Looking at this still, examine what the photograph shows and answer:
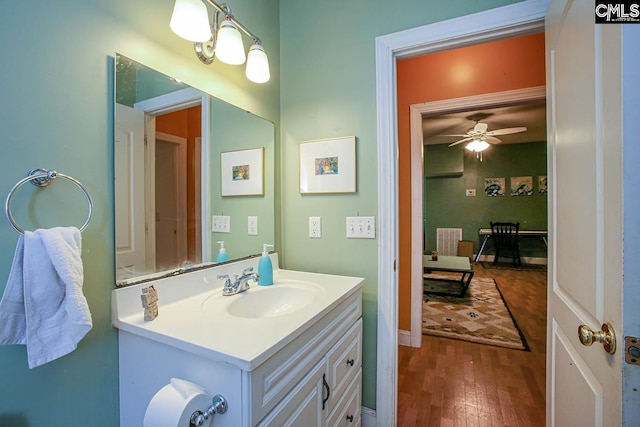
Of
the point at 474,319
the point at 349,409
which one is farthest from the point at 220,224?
the point at 474,319

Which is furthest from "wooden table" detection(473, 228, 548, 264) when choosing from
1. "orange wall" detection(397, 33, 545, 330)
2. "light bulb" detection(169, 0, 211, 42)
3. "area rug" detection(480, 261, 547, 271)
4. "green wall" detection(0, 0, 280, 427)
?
"green wall" detection(0, 0, 280, 427)

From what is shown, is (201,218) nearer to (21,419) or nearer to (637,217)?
(21,419)

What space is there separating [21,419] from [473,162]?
7278mm

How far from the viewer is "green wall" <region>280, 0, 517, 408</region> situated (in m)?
1.42

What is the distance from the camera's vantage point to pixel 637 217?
54cm

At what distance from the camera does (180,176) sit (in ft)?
3.65

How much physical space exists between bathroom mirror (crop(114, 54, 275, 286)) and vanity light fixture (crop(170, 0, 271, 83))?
174mm

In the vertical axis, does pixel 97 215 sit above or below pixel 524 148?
below

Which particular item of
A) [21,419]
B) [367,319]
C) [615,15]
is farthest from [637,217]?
[21,419]

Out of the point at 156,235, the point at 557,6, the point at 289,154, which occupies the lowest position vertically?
the point at 156,235

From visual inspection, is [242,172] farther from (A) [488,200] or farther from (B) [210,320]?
(A) [488,200]

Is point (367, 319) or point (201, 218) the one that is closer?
point (201, 218)

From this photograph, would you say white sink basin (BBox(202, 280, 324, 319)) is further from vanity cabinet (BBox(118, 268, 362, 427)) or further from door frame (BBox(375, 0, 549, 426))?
door frame (BBox(375, 0, 549, 426))

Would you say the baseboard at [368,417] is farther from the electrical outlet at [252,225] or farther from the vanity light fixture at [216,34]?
the vanity light fixture at [216,34]
